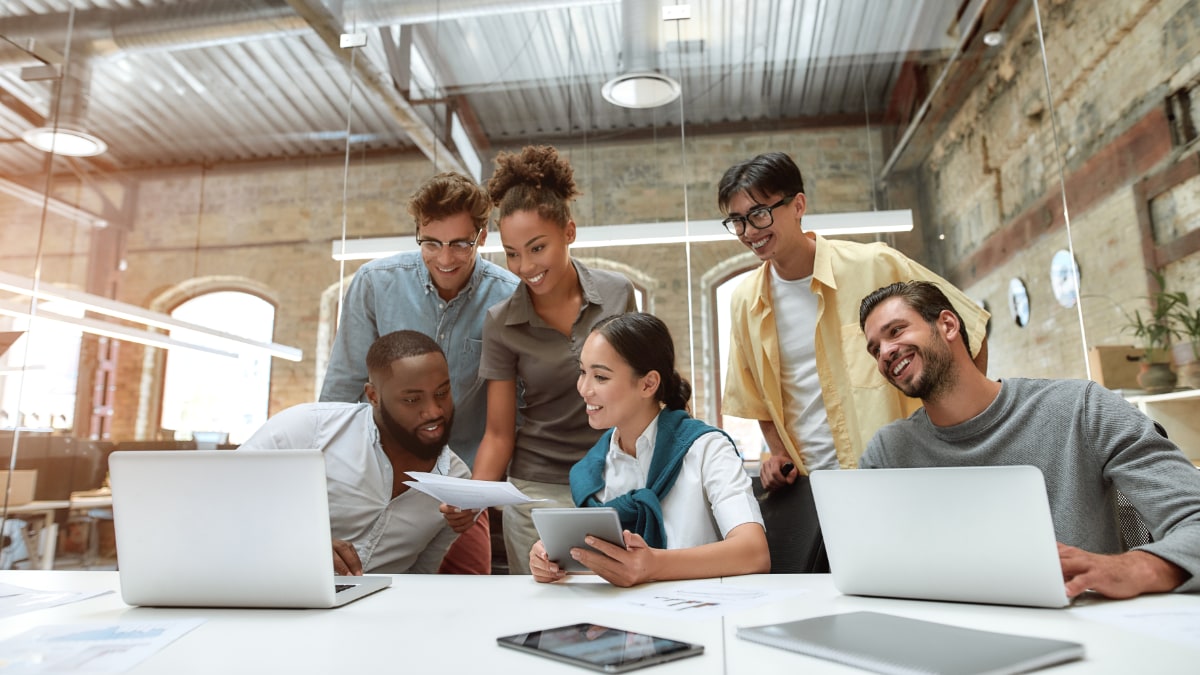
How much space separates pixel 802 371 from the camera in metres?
2.29

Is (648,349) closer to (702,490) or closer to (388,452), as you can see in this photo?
(702,490)

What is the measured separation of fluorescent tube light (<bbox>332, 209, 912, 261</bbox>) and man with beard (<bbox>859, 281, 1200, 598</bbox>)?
8.14 feet

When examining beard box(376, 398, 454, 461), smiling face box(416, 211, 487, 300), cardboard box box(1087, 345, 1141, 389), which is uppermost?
smiling face box(416, 211, 487, 300)

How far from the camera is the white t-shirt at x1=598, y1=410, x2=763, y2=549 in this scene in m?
1.58

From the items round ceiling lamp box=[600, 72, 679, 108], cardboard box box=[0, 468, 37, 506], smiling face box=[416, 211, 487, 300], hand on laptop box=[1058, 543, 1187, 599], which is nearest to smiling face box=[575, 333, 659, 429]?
smiling face box=[416, 211, 487, 300]

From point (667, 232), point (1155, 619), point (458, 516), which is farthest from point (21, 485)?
point (1155, 619)

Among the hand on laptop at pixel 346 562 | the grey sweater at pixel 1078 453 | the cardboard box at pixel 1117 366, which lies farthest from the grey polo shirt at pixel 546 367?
the cardboard box at pixel 1117 366

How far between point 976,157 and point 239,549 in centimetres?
454

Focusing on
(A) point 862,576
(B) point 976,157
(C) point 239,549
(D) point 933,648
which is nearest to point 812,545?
(A) point 862,576

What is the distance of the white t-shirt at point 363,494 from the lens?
1.94 metres

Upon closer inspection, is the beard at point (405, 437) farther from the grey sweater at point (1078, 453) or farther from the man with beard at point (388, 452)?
the grey sweater at point (1078, 453)

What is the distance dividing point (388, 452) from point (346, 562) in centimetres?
47

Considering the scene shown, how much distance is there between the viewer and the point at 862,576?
1.15 meters

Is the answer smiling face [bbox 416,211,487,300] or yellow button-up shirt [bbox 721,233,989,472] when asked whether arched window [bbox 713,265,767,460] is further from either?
smiling face [bbox 416,211,487,300]
